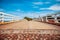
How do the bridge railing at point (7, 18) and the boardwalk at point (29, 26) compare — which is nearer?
the boardwalk at point (29, 26)

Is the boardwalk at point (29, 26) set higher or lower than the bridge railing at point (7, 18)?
lower

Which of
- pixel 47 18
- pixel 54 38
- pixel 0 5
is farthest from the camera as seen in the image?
pixel 47 18

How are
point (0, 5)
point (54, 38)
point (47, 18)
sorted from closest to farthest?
1. point (54, 38)
2. point (0, 5)
3. point (47, 18)

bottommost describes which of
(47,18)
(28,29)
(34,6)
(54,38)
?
(54,38)

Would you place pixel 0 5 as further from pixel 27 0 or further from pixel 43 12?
pixel 43 12

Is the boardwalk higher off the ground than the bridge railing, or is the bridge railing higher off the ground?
the bridge railing

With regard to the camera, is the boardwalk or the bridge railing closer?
the boardwalk

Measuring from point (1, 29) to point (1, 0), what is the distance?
482 mm

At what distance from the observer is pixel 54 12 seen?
1658 millimetres

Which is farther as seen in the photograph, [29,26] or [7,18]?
[7,18]

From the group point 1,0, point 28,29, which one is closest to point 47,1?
point 28,29

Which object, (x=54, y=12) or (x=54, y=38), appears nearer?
(x=54, y=38)

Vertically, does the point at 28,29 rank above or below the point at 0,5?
below

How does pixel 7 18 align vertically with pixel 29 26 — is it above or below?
above
